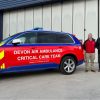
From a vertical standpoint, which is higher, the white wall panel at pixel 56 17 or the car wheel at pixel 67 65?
the white wall panel at pixel 56 17

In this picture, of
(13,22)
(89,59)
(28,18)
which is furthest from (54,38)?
(13,22)

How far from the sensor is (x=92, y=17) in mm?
16219

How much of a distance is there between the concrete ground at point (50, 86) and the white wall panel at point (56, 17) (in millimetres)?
5440

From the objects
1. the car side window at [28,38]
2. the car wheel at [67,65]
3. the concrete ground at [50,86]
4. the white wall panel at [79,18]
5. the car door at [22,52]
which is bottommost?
the concrete ground at [50,86]

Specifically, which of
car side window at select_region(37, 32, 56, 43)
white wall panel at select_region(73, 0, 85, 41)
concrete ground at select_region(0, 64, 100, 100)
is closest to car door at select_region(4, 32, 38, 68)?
car side window at select_region(37, 32, 56, 43)

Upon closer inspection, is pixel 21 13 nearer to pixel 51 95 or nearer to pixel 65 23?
pixel 65 23

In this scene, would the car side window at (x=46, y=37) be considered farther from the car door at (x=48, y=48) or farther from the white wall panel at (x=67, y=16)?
the white wall panel at (x=67, y=16)

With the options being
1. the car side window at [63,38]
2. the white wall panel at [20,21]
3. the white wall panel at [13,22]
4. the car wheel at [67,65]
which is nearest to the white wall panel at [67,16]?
the white wall panel at [20,21]

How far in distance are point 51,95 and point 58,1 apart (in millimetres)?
9956

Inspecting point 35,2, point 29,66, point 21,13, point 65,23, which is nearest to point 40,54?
point 29,66

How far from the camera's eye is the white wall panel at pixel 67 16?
17297 millimetres

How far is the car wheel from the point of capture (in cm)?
1223

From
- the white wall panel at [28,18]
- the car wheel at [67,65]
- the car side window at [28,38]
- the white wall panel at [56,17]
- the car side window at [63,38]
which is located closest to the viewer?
the car side window at [28,38]

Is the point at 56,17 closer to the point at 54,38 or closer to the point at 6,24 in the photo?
the point at 6,24
